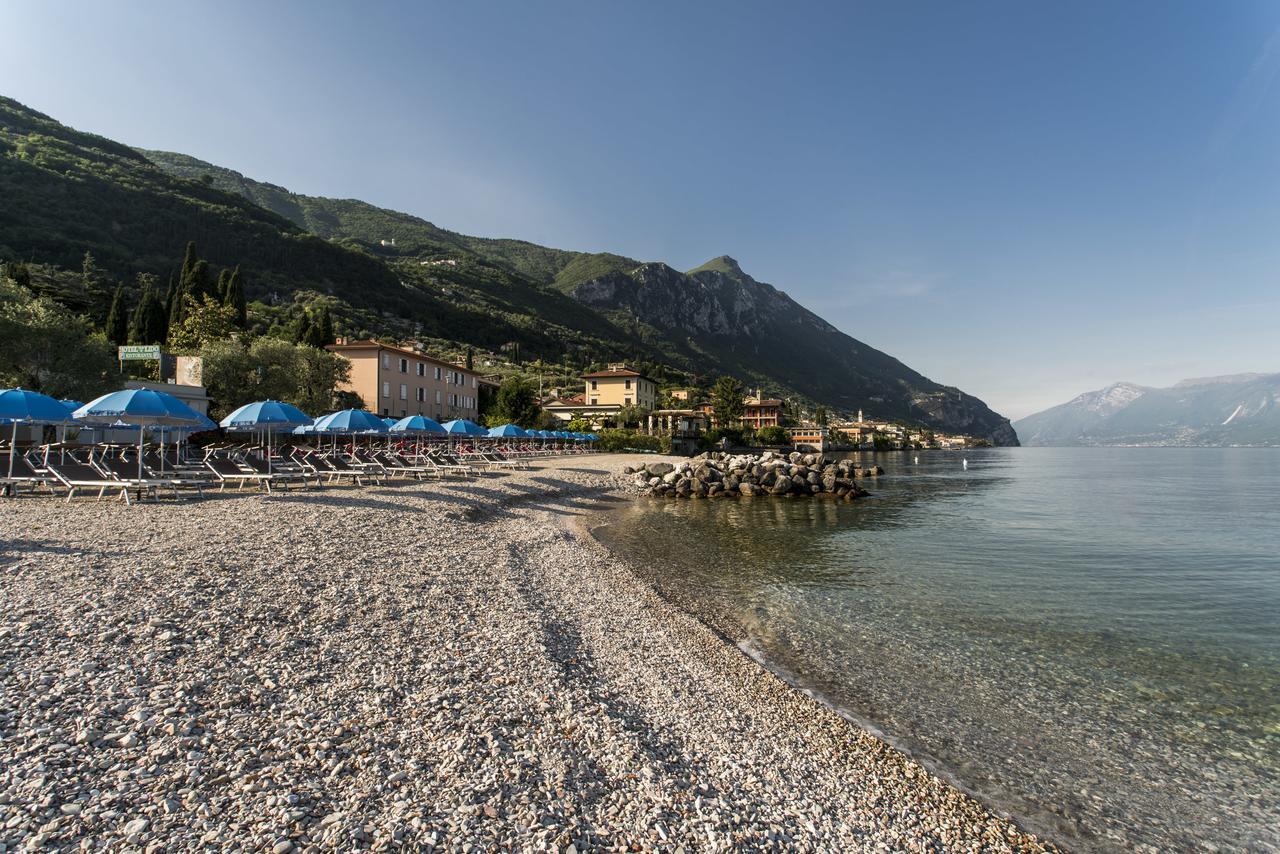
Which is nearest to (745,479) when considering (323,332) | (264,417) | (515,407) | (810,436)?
(264,417)

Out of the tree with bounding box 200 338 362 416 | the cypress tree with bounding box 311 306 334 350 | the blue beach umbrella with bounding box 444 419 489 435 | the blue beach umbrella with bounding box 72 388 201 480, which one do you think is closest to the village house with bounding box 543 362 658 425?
the cypress tree with bounding box 311 306 334 350

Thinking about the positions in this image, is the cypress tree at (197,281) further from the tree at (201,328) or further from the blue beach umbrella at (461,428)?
the blue beach umbrella at (461,428)

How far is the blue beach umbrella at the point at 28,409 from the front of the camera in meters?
13.7

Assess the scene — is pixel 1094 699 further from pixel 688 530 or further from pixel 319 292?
pixel 319 292

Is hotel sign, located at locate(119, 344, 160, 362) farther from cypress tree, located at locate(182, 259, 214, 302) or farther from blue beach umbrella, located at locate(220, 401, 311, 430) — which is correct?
cypress tree, located at locate(182, 259, 214, 302)

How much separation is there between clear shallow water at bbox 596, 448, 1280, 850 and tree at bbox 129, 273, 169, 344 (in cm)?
5789

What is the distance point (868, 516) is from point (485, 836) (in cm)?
2413

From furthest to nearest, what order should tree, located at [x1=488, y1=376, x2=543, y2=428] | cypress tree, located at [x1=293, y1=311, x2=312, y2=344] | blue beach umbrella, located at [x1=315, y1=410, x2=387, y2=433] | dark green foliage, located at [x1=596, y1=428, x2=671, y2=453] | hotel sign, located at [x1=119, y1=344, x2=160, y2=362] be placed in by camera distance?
dark green foliage, located at [x1=596, y1=428, x2=671, y2=453] → tree, located at [x1=488, y1=376, x2=543, y2=428] → cypress tree, located at [x1=293, y1=311, x2=312, y2=344] → hotel sign, located at [x1=119, y1=344, x2=160, y2=362] → blue beach umbrella, located at [x1=315, y1=410, x2=387, y2=433]

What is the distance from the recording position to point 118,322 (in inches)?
2231

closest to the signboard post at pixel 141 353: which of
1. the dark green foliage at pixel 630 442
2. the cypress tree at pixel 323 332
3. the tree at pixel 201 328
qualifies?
the tree at pixel 201 328

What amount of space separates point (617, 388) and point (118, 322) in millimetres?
54631

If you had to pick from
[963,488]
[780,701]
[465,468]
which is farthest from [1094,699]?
[963,488]

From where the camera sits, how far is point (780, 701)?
6598mm

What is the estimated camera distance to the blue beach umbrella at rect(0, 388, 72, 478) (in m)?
13.7
